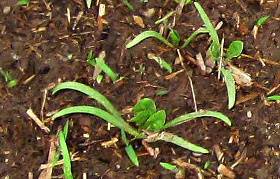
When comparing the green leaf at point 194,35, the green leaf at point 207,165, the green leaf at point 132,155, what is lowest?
the green leaf at point 207,165

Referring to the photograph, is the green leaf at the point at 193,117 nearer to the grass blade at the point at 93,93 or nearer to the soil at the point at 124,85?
the soil at the point at 124,85

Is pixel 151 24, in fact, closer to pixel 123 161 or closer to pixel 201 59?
pixel 201 59

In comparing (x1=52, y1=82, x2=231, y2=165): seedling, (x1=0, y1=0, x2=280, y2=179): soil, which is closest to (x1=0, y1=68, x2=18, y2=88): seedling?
(x1=0, y1=0, x2=280, y2=179): soil

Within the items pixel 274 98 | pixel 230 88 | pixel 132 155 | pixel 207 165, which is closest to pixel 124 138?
pixel 132 155

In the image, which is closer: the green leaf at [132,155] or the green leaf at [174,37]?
the green leaf at [132,155]

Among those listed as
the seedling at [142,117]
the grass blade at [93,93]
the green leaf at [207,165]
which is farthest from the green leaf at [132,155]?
the green leaf at [207,165]
